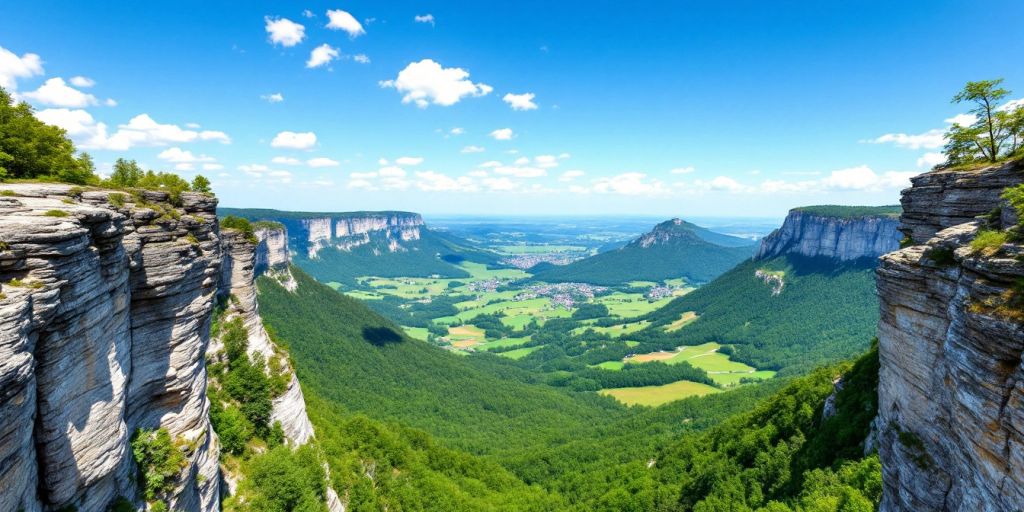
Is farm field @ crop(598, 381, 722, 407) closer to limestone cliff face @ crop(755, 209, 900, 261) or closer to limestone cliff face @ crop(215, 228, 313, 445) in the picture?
limestone cliff face @ crop(755, 209, 900, 261)

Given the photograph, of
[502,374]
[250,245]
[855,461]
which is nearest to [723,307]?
[502,374]

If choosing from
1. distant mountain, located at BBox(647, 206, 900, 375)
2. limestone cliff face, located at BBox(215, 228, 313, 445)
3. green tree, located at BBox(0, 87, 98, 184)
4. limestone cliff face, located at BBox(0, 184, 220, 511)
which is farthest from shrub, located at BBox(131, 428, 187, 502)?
distant mountain, located at BBox(647, 206, 900, 375)

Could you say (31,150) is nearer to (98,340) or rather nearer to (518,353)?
(98,340)

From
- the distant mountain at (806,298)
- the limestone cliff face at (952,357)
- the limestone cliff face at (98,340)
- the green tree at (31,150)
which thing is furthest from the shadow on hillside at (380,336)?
the limestone cliff face at (952,357)

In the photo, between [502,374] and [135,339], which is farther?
[502,374]

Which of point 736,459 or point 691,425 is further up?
point 736,459

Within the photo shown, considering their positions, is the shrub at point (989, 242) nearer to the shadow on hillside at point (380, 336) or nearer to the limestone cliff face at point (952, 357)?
the limestone cliff face at point (952, 357)

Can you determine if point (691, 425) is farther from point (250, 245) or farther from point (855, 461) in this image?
point (250, 245)
